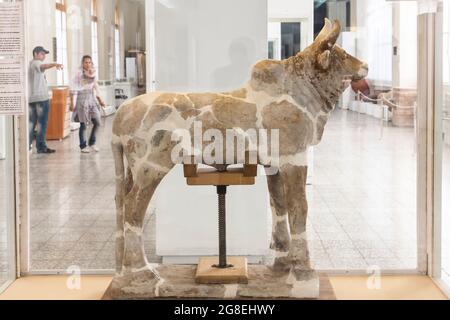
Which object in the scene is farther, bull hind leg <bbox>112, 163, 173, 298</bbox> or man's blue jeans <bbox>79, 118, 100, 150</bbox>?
man's blue jeans <bbox>79, 118, 100, 150</bbox>

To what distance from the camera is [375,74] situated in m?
3.66

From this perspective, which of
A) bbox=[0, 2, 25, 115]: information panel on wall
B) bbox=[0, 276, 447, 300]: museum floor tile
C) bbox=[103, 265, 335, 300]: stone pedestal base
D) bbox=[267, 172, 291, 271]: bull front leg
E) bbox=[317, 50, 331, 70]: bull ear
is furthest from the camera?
bbox=[0, 2, 25, 115]: information panel on wall

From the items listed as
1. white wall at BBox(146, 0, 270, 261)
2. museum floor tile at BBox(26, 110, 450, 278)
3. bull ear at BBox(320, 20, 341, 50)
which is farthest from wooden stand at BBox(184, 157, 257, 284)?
museum floor tile at BBox(26, 110, 450, 278)

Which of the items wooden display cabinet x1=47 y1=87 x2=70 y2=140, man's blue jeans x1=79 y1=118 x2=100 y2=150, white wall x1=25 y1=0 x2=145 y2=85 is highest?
white wall x1=25 y1=0 x2=145 y2=85

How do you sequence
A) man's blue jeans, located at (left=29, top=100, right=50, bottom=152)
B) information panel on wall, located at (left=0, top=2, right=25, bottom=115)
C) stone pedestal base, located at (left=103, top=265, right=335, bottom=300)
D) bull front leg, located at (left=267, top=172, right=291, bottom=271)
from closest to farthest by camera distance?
stone pedestal base, located at (left=103, top=265, right=335, bottom=300) < bull front leg, located at (left=267, top=172, right=291, bottom=271) < information panel on wall, located at (left=0, top=2, right=25, bottom=115) < man's blue jeans, located at (left=29, top=100, right=50, bottom=152)

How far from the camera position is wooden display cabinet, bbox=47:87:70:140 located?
3746 mm

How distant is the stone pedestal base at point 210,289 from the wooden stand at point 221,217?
4 centimetres

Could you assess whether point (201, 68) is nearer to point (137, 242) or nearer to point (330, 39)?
point (330, 39)

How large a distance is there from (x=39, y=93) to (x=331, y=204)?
1677mm

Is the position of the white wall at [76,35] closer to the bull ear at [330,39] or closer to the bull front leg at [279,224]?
the bull front leg at [279,224]

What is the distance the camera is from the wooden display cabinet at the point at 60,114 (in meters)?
3.75

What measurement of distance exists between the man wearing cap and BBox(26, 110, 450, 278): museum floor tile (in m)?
0.13

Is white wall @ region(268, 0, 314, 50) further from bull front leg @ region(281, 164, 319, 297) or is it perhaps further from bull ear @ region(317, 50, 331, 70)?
bull front leg @ region(281, 164, 319, 297)

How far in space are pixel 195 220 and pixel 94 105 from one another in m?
0.80
